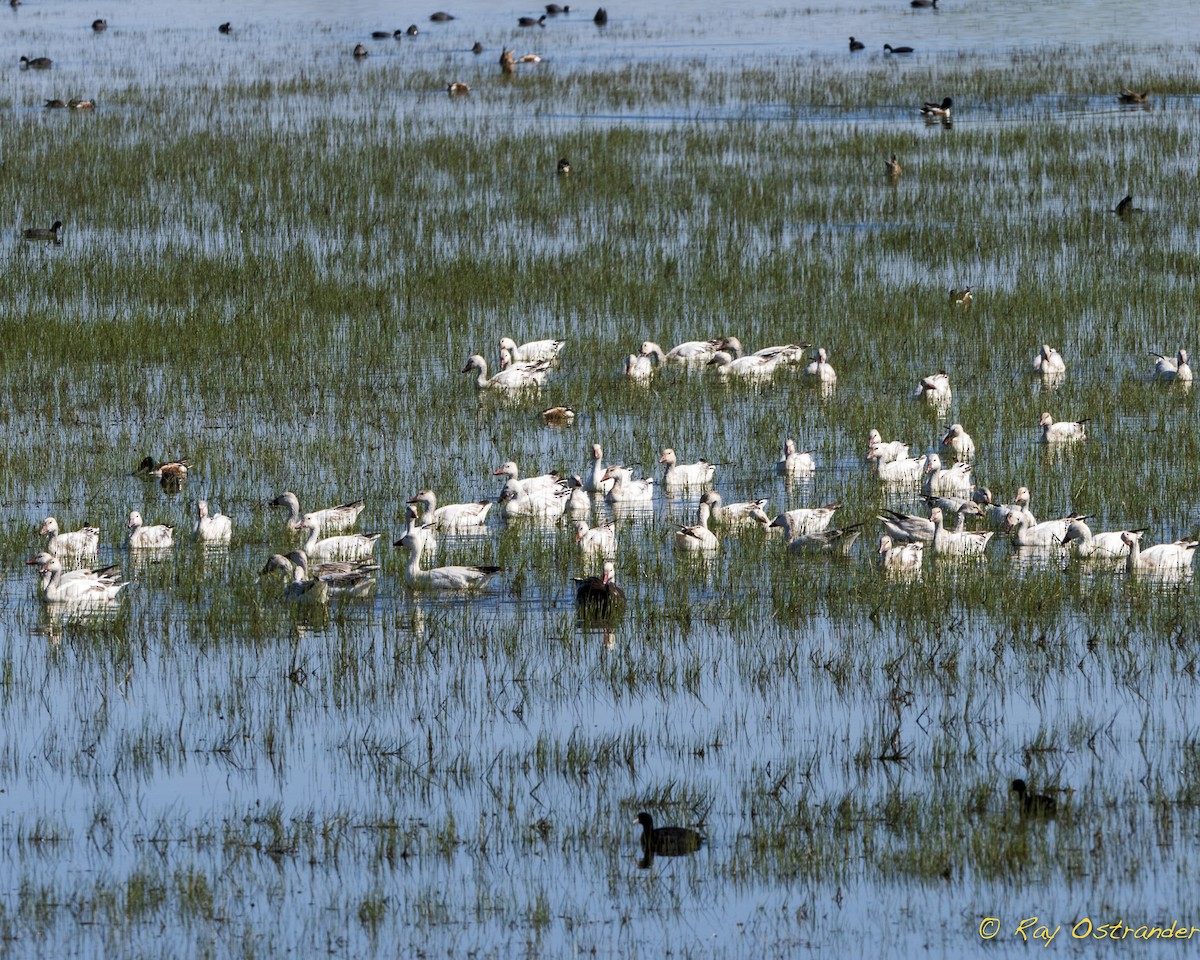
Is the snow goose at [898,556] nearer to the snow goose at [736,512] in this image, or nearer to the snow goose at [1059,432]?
the snow goose at [736,512]

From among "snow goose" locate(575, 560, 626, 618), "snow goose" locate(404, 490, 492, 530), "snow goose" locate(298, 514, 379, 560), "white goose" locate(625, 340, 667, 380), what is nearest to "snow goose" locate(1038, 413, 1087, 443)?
"white goose" locate(625, 340, 667, 380)

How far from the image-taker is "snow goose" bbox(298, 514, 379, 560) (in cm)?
1434

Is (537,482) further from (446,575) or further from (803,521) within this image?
(446,575)

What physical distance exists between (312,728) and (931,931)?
426 centimetres

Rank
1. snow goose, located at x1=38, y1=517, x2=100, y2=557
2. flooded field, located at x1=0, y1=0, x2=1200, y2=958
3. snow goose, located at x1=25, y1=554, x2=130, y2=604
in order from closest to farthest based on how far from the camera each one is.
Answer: flooded field, located at x1=0, y1=0, x2=1200, y2=958, snow goose, located at x1=25, y1=554, x2=130, y2=604, snow goose, located at x1=38, y1=517, x2=100, y2=557

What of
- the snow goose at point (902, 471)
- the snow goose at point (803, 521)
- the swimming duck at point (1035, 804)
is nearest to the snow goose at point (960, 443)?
the snow goose at point (902, 471)

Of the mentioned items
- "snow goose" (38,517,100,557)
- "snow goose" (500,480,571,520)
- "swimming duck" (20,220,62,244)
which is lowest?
"snow goose" (500,480,571,520)

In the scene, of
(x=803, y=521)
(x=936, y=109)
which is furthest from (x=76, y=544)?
(x=936, y=109)

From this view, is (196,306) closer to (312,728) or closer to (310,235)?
(310,235)

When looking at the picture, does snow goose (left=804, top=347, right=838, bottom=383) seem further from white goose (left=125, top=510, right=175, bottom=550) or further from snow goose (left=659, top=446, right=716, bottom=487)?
white goose (left=125, top=510, right=175, bottom=550)

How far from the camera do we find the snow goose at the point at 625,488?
16156 mm

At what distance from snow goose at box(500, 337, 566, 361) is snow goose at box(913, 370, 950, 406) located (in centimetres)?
445

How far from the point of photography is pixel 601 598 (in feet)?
41.9

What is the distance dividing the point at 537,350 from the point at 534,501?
5652mm
